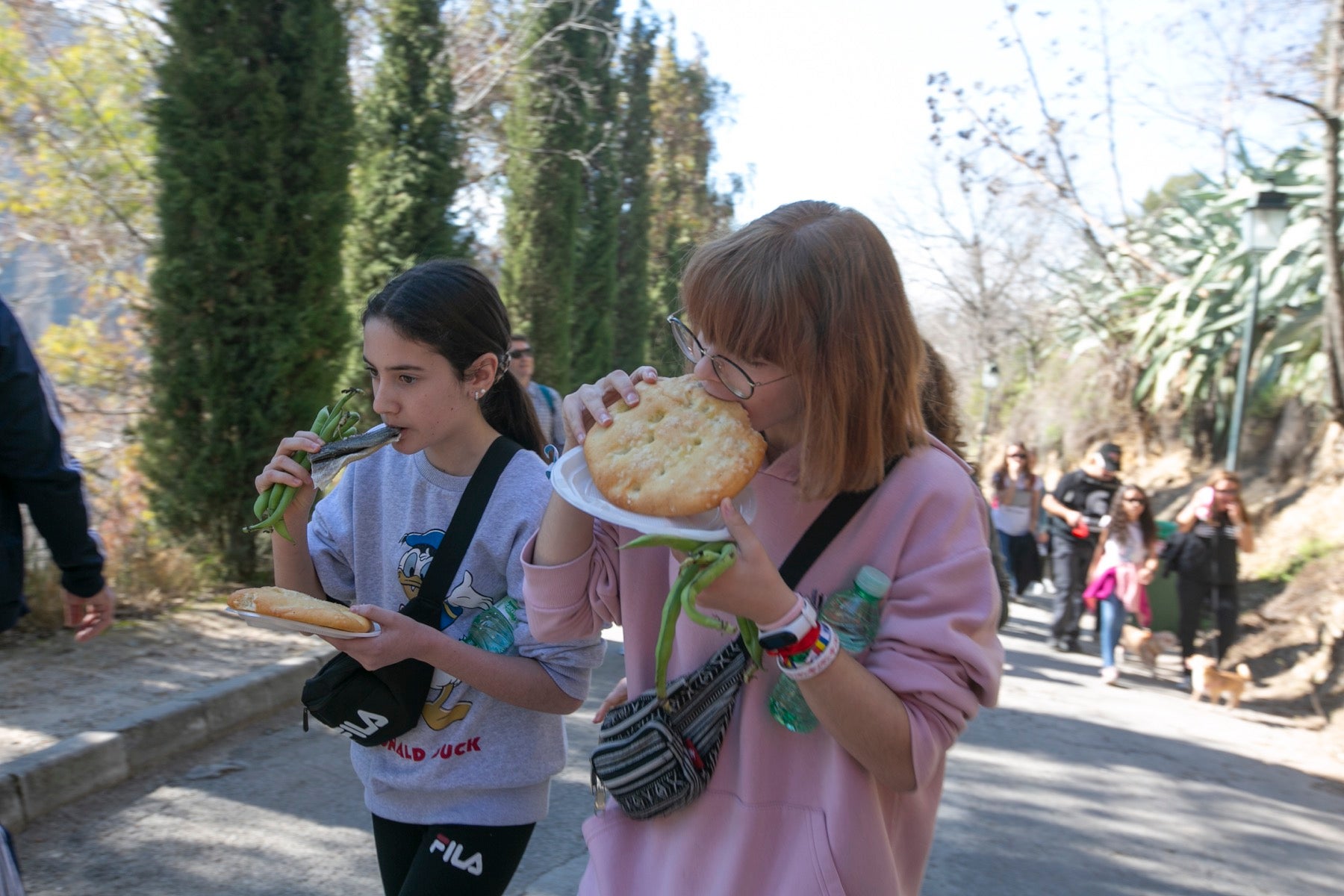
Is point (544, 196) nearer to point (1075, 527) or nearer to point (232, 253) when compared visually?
point (232, 253)

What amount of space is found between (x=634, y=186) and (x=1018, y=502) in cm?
1389

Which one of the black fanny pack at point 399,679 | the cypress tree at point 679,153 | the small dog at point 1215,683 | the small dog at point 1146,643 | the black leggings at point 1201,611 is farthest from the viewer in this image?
the cypress tree at point 679,153

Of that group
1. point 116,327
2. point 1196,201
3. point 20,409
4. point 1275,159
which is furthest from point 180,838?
point 1196,201

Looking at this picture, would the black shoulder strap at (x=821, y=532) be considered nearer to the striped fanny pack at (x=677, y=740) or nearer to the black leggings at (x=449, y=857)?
the striped fanny pack at (x=677, y=740)

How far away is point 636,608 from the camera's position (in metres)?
1.83

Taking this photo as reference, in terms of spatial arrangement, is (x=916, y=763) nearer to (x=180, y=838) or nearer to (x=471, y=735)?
(x=471, y=735)

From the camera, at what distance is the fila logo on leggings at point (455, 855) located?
2178mm

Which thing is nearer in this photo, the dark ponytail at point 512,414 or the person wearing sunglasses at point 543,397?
the dark ponytail at point 512,414

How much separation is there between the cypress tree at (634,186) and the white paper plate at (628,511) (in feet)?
70.4

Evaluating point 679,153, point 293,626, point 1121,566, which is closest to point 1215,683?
point 1121,566

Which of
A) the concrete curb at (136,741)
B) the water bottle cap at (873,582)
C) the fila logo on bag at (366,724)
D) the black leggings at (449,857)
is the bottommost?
the concrete curb at (136,741)

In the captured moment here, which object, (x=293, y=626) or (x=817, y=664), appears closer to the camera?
(x=817, y=664)

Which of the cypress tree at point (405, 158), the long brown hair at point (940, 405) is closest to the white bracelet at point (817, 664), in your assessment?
the long brown hair at point (940, 405)

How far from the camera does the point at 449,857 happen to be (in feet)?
7.14
